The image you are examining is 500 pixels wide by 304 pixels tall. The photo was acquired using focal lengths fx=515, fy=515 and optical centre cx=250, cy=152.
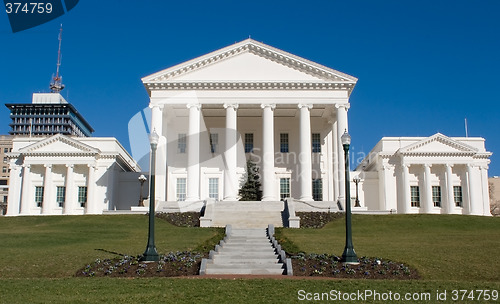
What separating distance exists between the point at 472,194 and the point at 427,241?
29.7 m

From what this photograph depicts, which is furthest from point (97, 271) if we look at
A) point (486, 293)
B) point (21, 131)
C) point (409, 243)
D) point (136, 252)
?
point (21, 131)

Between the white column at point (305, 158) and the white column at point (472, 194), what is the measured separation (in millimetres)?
18367

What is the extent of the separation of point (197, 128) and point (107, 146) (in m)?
14.5

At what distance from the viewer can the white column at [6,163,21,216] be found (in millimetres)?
55688

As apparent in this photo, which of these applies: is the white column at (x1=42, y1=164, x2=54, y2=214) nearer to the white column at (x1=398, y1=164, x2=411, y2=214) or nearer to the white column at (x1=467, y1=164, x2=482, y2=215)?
the white column at (x1=398, y1=164, x2=411, y2=214)

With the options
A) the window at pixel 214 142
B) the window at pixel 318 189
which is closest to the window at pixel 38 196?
the window at pixel 214 142

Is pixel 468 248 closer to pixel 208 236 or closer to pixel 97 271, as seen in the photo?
pixel 208 236

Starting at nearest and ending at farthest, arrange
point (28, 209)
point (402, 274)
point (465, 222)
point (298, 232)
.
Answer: point (402, 274) < point (298, 232) < point (465, 222) < point (28, 209)

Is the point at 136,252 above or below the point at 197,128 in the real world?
below

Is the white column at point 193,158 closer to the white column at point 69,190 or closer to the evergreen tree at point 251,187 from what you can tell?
the evergreen tree at point 251,187

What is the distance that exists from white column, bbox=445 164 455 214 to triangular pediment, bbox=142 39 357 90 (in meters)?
14.7

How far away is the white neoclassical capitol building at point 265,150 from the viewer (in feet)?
159

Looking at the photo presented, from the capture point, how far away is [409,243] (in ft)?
87.2

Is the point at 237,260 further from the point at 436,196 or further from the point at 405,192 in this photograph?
the point at 436,196
